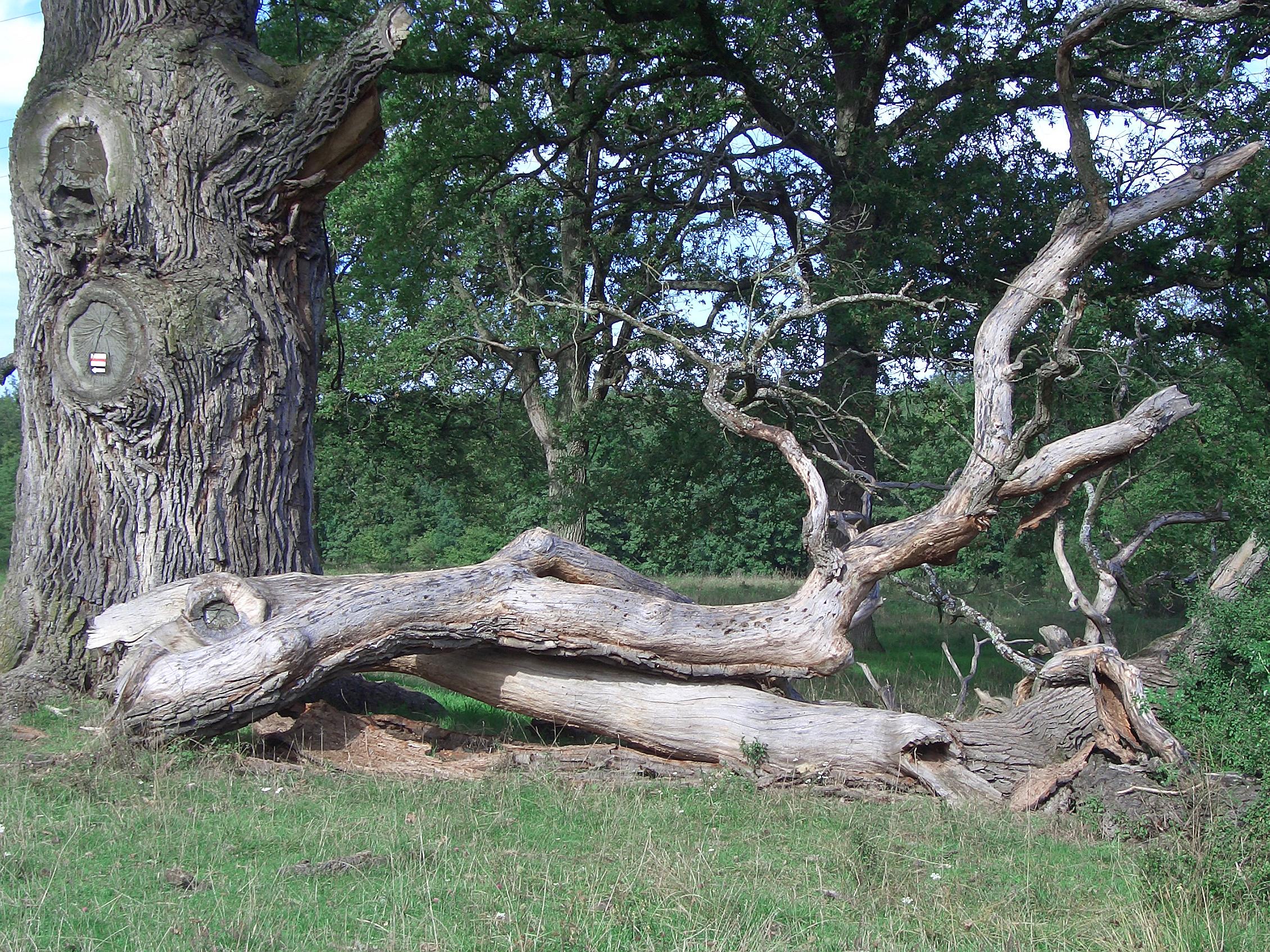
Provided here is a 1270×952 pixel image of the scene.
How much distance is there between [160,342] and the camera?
7340 millimetres

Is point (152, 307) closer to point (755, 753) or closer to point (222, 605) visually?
point (222, 605)

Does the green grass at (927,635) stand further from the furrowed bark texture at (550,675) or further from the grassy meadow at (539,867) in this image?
the grassy meadow at (539,867)

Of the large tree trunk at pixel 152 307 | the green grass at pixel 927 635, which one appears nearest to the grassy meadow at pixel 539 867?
the large tree trunk at pixel 152 307

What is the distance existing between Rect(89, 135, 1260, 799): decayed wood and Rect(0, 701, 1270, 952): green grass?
1.49 feet

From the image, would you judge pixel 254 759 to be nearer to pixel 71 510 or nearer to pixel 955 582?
pixel 71 510

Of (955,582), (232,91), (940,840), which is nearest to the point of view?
(940,840)

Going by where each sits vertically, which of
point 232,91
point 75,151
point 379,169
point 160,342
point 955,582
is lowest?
point 955,582

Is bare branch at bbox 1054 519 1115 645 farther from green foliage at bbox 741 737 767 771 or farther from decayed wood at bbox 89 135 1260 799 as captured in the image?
green foliage at bbox 741 737 767 771

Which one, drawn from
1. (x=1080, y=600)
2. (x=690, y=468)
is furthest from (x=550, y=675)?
(x=690, y=468)

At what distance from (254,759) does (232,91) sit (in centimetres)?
469

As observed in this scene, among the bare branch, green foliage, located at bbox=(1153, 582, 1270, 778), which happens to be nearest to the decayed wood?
green foliage, located at bbox=(1153, 582, 1270, 778)

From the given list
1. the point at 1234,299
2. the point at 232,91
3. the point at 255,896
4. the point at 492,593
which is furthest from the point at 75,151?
the point at 1234,299

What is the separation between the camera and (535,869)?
460 centimetres

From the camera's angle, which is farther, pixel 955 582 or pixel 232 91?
pixel 955 582
